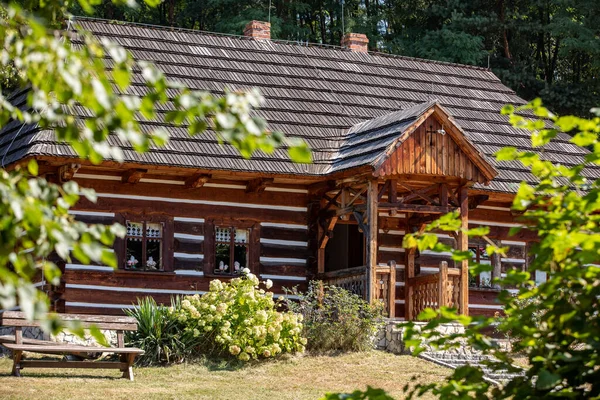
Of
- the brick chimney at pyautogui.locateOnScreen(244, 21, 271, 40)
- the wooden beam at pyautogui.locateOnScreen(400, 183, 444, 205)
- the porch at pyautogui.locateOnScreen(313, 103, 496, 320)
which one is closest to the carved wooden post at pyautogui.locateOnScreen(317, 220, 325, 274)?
the porch at pyautogui.locateOnScreen(313, 103, 496, 320)

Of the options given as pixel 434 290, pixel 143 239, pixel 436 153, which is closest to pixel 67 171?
pixel 143 239

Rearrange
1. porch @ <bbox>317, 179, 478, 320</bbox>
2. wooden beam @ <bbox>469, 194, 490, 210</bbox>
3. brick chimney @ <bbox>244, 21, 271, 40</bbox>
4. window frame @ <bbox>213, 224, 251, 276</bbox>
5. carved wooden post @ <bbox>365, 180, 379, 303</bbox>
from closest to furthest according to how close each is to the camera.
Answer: carved wooden post @ <bbox>365, 180, 379, 303</bbox>
porch @ <bbox>317, 179, 478, 320</bbox>
window frame @ <bbox>213, 224, 251, 276</bbox>
wooden beam @ <bbox>469, 194, 490, 210</bbox>
brick chimney @ <bbox>244, 21, 271, 40</bbox>

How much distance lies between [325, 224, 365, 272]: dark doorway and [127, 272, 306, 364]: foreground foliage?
22.2 feet

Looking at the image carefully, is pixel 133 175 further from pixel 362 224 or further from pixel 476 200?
pixel 476 200

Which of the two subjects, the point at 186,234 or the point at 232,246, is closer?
the point at 186,234

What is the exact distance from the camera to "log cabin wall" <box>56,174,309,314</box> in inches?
706

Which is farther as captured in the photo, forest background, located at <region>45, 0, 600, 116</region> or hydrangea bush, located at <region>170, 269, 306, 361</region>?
forest background, located at <region>45, 0, 600, 116</region>

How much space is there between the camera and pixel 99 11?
116 feet

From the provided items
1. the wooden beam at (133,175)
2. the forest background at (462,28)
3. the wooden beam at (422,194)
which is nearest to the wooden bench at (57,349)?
the wooden beam at (133,175)

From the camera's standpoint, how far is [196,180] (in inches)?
728

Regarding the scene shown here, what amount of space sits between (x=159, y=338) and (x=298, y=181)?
506cm

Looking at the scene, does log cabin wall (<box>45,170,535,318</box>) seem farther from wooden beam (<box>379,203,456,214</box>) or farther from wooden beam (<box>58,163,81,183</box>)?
wooden beam (<box>379,203,456,214</box>)

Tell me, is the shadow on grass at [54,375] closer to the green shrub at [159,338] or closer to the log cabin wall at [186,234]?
the green shrub at [159,338]

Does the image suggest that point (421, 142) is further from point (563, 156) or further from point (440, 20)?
point (440, 20)
